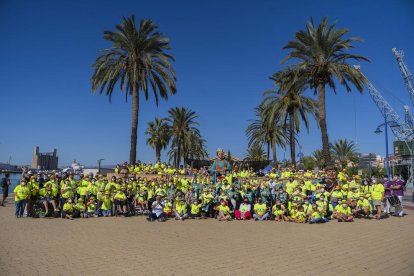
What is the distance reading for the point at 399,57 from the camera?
2992 inches

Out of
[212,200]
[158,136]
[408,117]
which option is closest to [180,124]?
[158,136]

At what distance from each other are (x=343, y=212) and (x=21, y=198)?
45.4 ft

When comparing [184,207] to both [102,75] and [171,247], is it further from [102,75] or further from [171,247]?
[102,75]

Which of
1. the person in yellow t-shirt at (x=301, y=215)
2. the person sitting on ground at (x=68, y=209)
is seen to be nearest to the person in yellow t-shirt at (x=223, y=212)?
the person in yellow t-shirt at (x=301, y=215)

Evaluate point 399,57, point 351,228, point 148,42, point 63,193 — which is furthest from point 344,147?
point 63,193

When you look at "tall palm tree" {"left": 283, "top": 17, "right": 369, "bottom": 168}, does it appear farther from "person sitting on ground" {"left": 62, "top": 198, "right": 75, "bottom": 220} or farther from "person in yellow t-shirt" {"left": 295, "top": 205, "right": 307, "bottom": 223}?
"person sitting on ground" {"left": 62, "top": 198, "right": 75, "bottom": 220}

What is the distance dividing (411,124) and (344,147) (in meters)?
29.9

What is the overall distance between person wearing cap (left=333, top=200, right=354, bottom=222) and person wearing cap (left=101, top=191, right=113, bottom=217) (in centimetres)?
1016

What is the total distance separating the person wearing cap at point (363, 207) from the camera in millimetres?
13008

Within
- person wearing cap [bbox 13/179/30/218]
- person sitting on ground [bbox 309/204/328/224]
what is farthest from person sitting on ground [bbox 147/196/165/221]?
person sitting on ground [bbox 309/204/328/224]

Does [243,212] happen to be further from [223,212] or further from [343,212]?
[343,212]

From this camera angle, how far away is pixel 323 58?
19.8 m

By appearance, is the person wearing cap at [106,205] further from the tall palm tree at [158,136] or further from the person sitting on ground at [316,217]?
the tall palm tree at [158,136]

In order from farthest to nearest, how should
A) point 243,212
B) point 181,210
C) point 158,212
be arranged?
point 243,212, point 181,210, point 158,212
